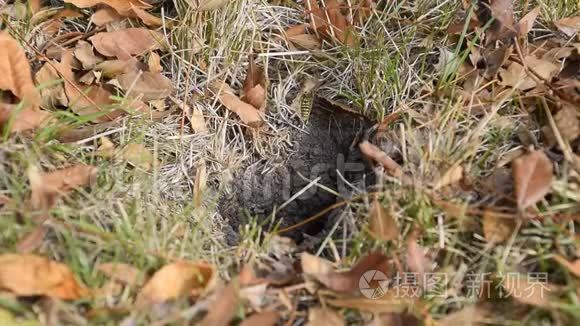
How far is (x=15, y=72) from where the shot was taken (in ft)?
4.85

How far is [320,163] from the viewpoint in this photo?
168 centimetres

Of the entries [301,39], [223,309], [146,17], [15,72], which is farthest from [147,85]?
[223,309]

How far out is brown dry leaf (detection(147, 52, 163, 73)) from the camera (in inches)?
65.5

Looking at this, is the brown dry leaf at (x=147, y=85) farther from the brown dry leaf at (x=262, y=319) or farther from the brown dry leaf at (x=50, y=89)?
the brown dry leaf at (x=262, y=319)

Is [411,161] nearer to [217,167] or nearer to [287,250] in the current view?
[287,250]

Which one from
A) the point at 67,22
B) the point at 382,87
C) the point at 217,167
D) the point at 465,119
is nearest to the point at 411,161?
the point at 465,119

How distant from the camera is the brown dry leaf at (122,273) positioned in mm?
1192

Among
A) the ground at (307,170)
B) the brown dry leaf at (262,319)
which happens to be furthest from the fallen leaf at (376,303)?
the brown dry leaf at (262,319)

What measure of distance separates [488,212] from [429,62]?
20.0 inches

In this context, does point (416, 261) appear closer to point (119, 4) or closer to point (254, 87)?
point (254, 87)

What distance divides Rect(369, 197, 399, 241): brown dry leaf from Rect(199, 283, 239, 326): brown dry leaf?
0.97 ft

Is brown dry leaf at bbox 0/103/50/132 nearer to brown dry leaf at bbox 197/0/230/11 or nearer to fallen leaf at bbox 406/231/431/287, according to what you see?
brown dry leaf at bbox 197/0/230/11

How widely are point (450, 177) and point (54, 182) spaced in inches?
30.8

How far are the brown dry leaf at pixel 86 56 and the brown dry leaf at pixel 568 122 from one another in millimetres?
1054
